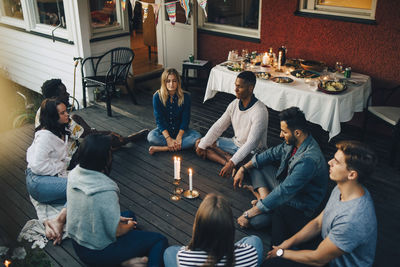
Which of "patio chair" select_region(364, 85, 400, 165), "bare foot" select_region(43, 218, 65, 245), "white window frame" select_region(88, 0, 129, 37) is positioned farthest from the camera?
"white window frame" select_region(88, 0, 129, 37)

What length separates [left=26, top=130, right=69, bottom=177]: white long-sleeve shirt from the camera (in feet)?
10.8

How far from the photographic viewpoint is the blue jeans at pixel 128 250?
2.58m

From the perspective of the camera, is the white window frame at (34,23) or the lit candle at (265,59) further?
the white window frame at (34,23)

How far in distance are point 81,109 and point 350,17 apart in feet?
13.1

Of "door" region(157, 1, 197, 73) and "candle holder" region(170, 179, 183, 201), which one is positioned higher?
"door" region(157, 1, 197, 73)

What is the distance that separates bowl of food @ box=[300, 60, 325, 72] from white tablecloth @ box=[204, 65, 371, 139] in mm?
277

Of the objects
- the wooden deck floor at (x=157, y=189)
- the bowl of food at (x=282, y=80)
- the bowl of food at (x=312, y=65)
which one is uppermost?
the bowl of food at (x=312, y=65)

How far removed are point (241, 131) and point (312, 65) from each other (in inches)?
65.4

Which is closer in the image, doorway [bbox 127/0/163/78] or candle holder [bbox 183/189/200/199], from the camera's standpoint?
candle holder [bbox 183/189/200/199]

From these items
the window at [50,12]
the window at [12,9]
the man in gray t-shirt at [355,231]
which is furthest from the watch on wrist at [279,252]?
the window at [12,9]

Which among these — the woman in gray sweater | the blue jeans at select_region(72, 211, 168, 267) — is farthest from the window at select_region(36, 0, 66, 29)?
the blue jeans at select_region(72, 211, 168, 267)

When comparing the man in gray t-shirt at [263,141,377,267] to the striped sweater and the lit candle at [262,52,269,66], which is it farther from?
the lit candle at [262,52,269,66]

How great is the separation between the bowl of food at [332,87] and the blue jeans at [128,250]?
258 centimetres

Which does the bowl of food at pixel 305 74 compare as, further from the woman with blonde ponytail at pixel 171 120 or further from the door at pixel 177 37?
the door at pixel 177 37
